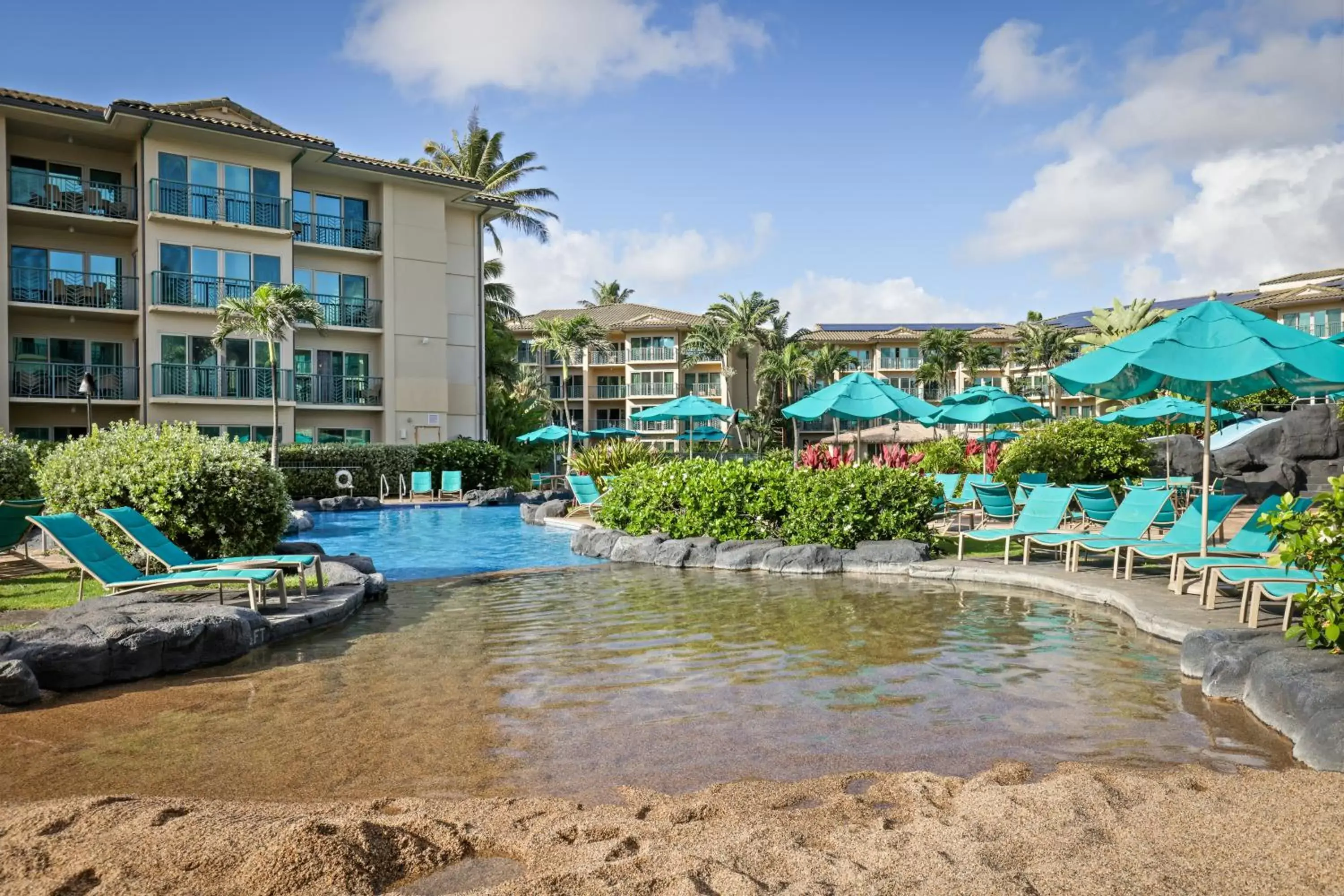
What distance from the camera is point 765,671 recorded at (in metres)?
6.53

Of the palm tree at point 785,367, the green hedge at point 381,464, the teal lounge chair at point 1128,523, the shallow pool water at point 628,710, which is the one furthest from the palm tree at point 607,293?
the shallow pool water at point 628,710

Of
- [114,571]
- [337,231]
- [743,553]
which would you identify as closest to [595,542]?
[743,553]

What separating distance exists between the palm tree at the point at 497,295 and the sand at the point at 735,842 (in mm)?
35374

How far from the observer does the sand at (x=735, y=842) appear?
10.1ft

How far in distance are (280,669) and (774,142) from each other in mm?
14972

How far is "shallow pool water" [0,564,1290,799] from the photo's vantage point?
4504mm

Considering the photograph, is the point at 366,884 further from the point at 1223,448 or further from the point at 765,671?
the point at 1223,448

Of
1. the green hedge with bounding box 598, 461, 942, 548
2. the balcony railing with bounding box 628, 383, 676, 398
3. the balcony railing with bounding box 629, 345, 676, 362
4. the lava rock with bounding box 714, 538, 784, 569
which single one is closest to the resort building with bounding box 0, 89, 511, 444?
the green hedge with bounding box 598, 461, 942, 548

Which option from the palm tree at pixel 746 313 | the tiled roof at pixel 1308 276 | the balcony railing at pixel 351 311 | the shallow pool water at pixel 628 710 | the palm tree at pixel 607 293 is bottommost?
the shallow pool water at pixel 628 710

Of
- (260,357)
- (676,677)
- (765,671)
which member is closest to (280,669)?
(676,677)

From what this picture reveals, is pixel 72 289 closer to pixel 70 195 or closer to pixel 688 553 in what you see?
pixel 70 195

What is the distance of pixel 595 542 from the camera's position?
13.7m

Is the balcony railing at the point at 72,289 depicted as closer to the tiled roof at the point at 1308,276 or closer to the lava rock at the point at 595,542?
the lava rock at the point at 595,542

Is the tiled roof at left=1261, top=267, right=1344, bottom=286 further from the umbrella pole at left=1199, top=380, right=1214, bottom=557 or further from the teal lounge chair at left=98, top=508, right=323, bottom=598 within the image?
the teal lounge chair at left=98, top=508, right=323, bottom=598
